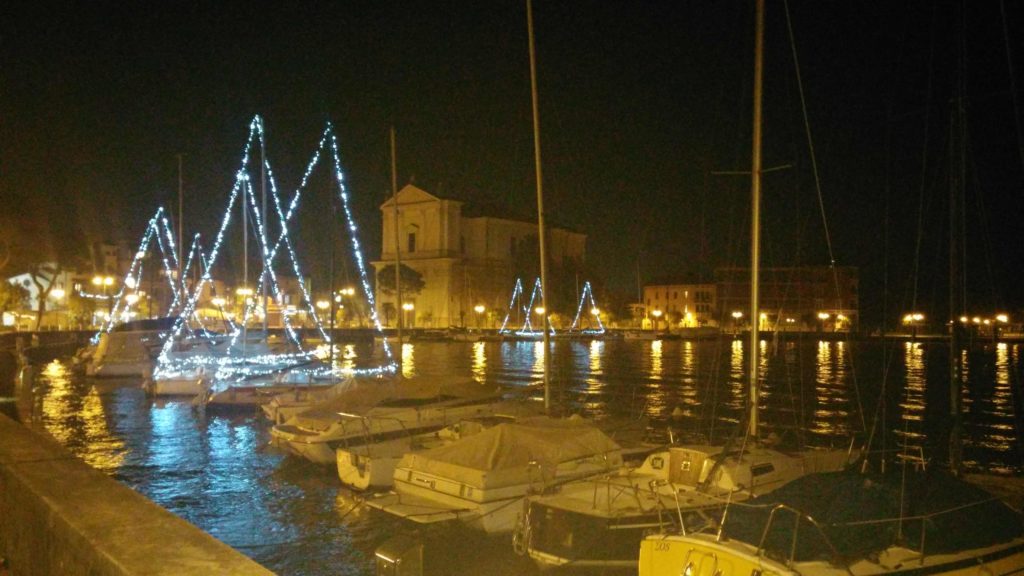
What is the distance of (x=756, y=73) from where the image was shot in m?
14.6

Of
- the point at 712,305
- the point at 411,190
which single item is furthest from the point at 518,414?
the point at 712,305

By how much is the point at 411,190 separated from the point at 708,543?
96.5m

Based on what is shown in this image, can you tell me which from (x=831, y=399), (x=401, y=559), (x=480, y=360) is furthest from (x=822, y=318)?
(x=401, y=559)

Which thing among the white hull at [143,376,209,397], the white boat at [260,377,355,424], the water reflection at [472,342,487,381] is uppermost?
the white boat at [260,377,355,424]

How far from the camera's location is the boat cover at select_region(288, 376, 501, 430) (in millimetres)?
20547

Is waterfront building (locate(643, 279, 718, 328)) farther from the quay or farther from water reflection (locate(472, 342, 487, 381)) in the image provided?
the quay

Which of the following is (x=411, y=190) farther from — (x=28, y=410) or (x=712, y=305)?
(x=28, y=410)

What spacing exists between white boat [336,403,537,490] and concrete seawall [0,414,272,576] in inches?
400

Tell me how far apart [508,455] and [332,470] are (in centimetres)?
748

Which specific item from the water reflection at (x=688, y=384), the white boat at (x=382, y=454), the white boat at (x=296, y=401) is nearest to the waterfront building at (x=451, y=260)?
the water reflection at (x=688, y=384)

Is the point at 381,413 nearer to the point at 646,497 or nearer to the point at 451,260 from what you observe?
the point at 646,497

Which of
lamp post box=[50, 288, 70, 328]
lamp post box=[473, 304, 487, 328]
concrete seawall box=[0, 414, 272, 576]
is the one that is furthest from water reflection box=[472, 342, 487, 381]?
lamp post box=[50, 288, 70, 328]

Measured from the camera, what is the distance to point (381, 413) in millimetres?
19875

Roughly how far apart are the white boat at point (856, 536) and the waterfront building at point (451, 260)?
8835 cm
